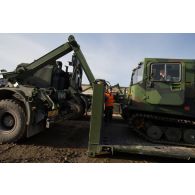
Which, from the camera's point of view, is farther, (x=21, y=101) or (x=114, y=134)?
(x=114, y=134)

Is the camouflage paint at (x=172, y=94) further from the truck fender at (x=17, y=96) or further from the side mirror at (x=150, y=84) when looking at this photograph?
Result: the truck fender at (x=17, y=96)

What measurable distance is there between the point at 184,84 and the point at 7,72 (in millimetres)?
5394

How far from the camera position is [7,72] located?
7.20m

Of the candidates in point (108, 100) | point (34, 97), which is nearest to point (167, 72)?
point (108, 100)

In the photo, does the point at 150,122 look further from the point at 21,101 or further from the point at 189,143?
the point at 21,101

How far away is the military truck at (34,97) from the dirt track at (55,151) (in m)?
0.40

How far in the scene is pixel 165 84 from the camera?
6652 mm

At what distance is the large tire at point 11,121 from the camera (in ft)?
20.0

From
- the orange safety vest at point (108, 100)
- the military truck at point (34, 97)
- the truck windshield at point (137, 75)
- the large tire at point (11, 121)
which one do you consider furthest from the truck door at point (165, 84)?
the large tire at point (11, 121)

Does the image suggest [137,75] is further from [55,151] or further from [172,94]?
[55,151]

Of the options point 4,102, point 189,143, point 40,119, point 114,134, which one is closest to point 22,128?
point 40,119

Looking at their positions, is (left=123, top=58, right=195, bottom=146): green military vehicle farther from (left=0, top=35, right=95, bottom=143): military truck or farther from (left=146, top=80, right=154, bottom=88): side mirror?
(left=0, top=35, right=95, bottom=143): military truck

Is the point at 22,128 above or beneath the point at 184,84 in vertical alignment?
beneath

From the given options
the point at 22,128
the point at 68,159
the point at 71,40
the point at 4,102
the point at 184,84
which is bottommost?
the point at 68,159
